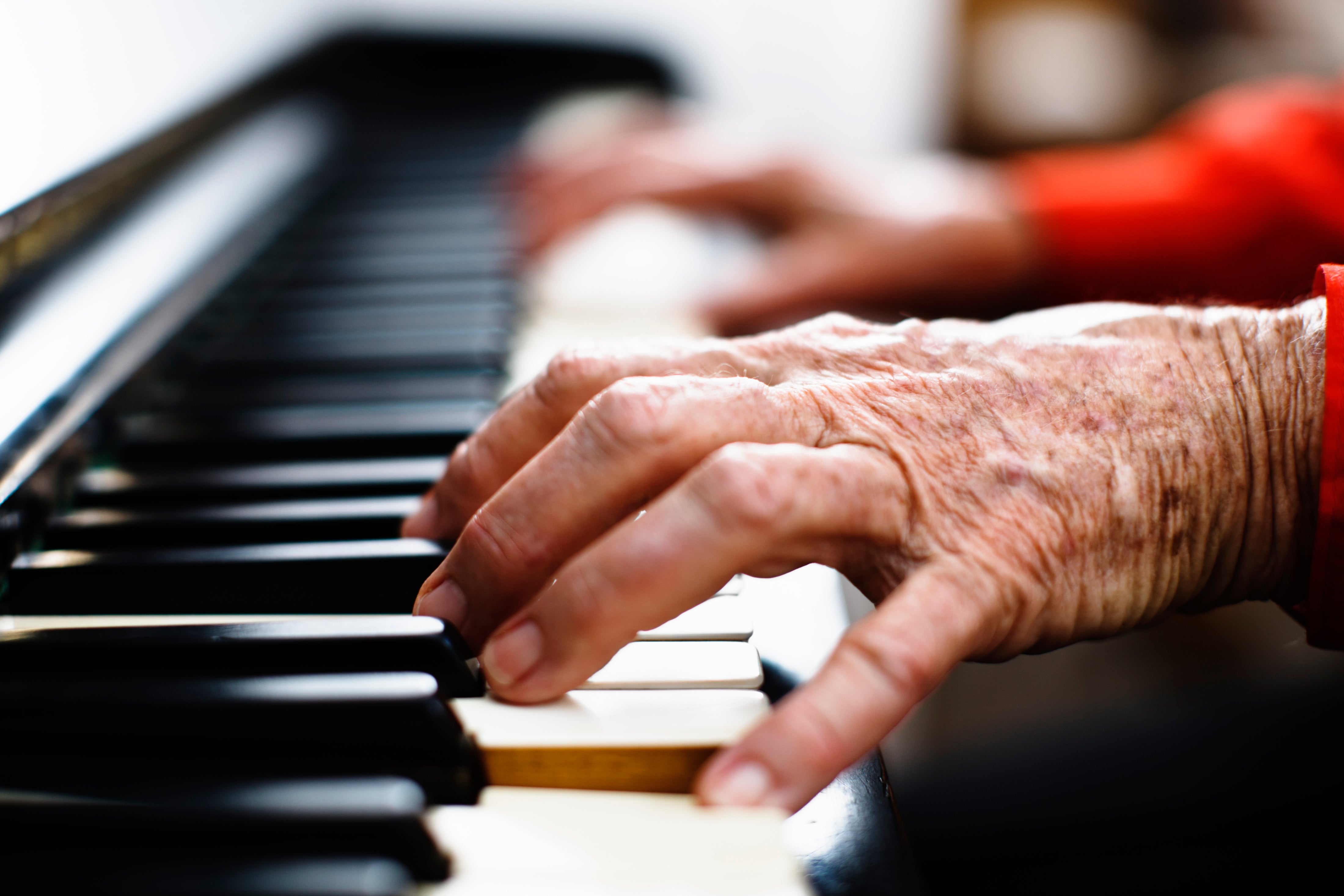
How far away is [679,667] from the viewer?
0.48 m

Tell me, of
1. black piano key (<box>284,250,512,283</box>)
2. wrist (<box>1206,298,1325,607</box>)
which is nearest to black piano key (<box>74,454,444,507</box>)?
black piano key (<box>284,250,512,283</box>)

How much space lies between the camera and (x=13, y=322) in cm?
66

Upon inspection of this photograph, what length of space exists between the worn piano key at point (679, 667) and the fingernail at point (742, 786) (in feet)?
0.22

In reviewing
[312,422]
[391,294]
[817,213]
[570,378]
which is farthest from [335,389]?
[817,213]

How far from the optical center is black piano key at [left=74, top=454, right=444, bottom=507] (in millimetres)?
636

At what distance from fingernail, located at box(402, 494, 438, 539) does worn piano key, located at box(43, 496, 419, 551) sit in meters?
0.01

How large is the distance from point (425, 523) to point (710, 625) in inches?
7.2

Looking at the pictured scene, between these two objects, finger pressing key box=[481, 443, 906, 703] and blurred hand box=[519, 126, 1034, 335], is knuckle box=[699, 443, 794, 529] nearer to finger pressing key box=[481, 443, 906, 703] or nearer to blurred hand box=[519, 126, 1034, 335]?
finger pressing key box=[481, 443, 906, 703]

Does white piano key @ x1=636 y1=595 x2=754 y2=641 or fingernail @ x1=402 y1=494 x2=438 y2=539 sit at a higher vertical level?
fingernail @ x1=402 y1=494 x2=438 y2=539

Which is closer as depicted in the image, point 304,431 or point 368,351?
point 304,431

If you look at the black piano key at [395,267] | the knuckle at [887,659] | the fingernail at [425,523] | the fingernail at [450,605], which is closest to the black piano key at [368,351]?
the black piano key at [395,267]

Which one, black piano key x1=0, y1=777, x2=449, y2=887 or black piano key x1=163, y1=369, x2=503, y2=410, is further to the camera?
black piano key x1=163, y1=369, x2=503, y2=410

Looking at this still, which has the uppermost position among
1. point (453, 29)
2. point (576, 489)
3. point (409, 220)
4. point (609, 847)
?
point (453, 29)

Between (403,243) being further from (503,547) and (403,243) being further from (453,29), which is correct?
(453,29)
